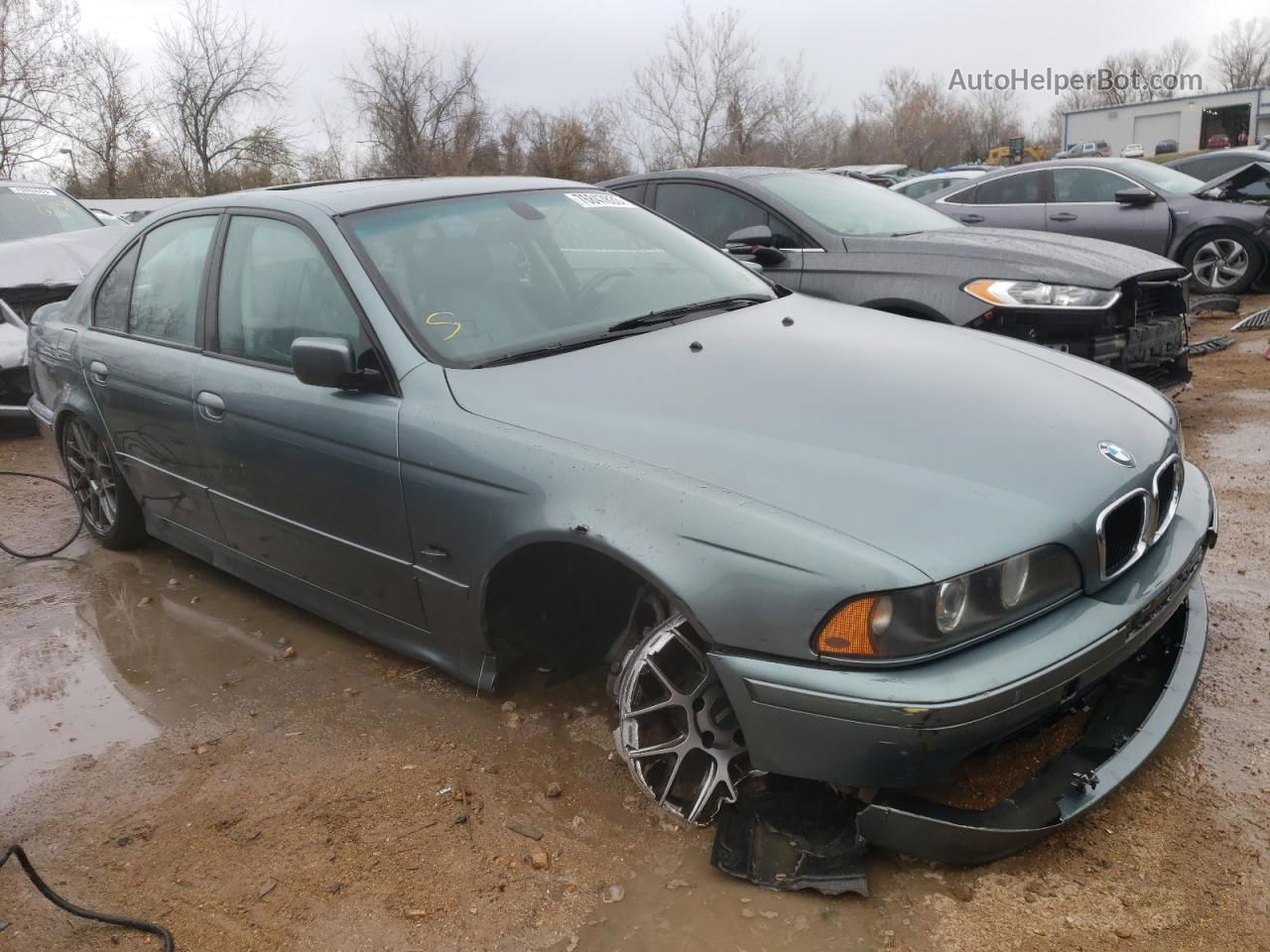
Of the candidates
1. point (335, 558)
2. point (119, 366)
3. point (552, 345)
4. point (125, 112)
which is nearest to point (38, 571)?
point (119, 366)

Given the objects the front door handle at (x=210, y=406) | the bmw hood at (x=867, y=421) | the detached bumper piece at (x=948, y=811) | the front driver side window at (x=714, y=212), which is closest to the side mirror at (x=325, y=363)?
the bmw hood at (x=867, y=421)

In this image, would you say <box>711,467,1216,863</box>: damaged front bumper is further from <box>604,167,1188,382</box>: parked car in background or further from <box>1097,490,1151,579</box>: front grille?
<box>604,167,1188,382</box>: parked car in background

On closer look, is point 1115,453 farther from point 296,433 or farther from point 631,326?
point 296,433

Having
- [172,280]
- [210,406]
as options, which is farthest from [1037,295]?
[172,280]

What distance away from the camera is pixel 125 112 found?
31.5m

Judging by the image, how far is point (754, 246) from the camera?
557 centimetres

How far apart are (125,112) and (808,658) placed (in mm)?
35227

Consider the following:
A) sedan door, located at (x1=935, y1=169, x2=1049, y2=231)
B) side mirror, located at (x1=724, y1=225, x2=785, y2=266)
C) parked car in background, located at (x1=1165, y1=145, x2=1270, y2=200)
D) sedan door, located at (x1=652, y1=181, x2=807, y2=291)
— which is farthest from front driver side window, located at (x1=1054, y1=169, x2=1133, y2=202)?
side mirror, located at (x1=724, y1=225, x2=785, y2=266)

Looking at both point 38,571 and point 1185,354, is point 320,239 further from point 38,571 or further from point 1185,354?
point 1185,354

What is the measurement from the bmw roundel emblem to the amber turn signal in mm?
857

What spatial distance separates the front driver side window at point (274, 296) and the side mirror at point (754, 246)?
2649 mm

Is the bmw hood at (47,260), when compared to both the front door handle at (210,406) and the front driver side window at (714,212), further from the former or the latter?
the front door handle at (210,406)

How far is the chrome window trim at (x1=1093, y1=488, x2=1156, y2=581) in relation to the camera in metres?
2.35

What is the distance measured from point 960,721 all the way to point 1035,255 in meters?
3.82
